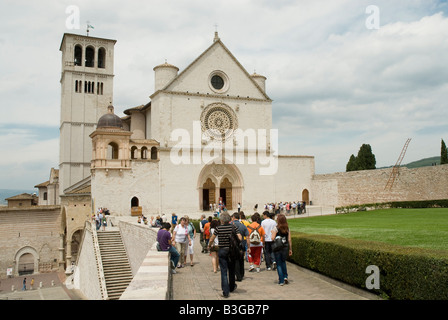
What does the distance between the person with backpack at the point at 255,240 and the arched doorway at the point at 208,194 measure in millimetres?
26992

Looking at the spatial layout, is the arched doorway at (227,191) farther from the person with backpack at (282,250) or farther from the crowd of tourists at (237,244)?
the person with backpack at (282,250)

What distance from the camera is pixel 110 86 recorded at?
49.2 metres

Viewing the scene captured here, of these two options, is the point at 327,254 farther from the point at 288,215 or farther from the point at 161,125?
the point at 161,125

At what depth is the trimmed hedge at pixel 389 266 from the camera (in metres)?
6.81

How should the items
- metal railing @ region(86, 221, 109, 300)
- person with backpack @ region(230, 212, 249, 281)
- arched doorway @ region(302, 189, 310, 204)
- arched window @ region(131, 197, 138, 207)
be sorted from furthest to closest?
arched doorway @ region(302, 189, 310, 204)
arched window @ region(131, 197, 138, 207)
metal railing @ region(86, 221, 109, 300)
person with backpack @ region(230, 212, 249, 281)

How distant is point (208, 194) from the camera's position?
3900 centimetres

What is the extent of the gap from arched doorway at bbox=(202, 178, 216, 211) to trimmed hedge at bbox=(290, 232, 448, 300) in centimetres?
2793

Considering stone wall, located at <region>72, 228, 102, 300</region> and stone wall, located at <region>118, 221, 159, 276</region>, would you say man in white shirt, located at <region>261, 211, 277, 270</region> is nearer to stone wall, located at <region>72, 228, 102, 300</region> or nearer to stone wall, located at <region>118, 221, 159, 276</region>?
stone wall, located at <region>118, 221, 159, 276</region>

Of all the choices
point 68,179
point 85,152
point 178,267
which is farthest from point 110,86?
point 178,267

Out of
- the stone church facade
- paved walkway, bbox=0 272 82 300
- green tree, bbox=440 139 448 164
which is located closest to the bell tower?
the stone church facade

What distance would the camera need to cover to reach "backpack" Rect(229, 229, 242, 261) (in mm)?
8594

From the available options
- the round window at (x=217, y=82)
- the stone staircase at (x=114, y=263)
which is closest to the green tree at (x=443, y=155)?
the round window at (x=217, y=82)

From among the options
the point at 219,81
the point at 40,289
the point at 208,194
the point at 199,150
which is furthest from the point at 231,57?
the point at 40,289
